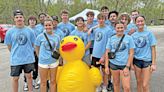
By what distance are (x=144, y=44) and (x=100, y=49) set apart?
1.17 metres

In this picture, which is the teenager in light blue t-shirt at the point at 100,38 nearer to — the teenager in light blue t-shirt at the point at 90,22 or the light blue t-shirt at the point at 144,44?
the teenager in light blue t-shirt at the point at 90,22

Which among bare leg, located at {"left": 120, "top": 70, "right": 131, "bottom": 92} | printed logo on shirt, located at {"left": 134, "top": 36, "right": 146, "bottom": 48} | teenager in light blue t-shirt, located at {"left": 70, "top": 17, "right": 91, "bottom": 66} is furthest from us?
teenager in light blue t-shirt, located at {"left": 70, "top": 17, "right": 91, "bottom": 66}

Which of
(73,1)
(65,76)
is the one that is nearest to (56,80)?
(65,76)

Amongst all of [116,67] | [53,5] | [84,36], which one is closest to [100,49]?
[84,36]

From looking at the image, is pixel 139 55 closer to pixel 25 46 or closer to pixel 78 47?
pixel 78 47

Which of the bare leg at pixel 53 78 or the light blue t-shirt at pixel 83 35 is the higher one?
the light blue t-shirt at pixel 83 35

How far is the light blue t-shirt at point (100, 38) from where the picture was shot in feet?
19.7

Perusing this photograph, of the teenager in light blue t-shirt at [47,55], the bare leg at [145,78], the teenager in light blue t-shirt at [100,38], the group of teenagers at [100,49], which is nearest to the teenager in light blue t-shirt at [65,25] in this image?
the group of teenagers at [100,49]

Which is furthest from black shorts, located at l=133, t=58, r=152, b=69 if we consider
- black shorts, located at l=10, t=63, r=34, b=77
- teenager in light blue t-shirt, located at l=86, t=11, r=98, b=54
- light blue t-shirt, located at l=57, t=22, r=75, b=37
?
black shorts, located at l=10, t=63, r=34, b=77

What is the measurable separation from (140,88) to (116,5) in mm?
26137

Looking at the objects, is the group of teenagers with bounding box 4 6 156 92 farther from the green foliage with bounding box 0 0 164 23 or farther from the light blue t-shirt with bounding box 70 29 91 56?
the green foliage with bounding box 0 0 164 23

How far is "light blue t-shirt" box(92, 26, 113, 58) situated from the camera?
601 cm

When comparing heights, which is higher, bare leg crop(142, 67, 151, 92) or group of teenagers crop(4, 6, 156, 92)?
group of teenagers crop(4, 6, 156, 92)

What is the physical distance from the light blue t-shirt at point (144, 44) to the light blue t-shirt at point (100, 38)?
0.86 metres
